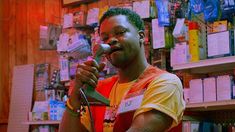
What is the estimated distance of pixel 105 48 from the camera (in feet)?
4.56

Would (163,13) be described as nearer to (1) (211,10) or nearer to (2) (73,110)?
(1) (211,10)

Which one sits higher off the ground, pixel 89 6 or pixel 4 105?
pixel 89 6

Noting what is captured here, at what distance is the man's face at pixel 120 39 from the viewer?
4.88 feet

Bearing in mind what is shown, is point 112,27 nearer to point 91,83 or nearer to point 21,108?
point 91,83

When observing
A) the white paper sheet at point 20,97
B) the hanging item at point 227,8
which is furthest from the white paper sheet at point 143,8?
the white paper sheet at point 20,97

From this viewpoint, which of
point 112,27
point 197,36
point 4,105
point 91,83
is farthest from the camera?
point 4,105

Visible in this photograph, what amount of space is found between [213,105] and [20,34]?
3.19m

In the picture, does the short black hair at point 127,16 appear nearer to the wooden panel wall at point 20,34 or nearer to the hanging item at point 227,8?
the hanging item at point 227,8

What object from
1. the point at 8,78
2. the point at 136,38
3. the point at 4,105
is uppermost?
the point at 136,38

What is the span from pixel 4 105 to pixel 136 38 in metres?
4.24

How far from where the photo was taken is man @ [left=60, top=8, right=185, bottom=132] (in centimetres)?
133

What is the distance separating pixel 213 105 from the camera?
2990mm

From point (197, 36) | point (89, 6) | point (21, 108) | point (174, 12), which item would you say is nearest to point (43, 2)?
point (89, 6)

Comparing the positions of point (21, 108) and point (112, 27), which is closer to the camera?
point (112, 27)
